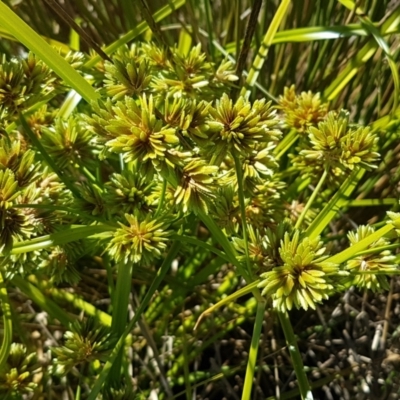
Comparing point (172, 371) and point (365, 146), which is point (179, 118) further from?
point (172, 371)

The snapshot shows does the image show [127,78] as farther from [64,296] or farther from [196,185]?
[64,296]

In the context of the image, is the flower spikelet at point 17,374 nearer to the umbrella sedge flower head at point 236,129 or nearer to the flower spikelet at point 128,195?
the flower spikelet at point 128,195

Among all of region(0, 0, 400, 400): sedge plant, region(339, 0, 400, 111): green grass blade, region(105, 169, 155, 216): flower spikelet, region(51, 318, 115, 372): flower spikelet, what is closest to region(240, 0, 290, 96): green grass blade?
region(0, 0, 400, 400): sedge plant

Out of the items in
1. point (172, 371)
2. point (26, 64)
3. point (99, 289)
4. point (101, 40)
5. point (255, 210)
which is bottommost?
point (172, 371)

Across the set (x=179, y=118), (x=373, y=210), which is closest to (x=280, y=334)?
(x=373, y=210)

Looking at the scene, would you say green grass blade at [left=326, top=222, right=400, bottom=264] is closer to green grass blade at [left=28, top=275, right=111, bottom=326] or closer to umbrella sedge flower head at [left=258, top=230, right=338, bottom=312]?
umbrella sedge flower head at [left=258, top=230, right=338, bottom=312]

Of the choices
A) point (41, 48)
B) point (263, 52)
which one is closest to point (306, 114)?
point (263, 52)
